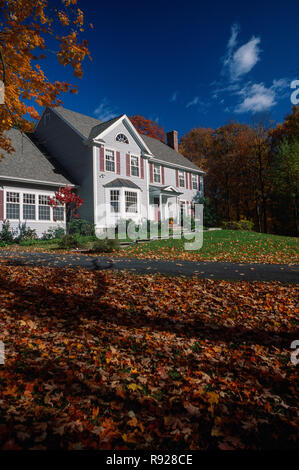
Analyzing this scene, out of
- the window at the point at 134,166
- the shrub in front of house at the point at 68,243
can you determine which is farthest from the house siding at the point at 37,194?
the window at the point at 134,166

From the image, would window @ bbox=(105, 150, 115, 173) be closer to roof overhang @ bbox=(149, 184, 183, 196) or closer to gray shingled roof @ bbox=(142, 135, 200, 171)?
roof overhang @ bbox=(149, 184, 183, 196)

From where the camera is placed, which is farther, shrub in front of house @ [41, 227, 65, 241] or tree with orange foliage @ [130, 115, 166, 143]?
tree with orange foliage @ [130, 115, 166, 143]

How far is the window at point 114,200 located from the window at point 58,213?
3.54 m

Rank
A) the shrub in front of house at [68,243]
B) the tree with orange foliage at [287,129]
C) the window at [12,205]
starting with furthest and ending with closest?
the tree with orange foliage at [287,129] < the window at [12,205] < the shrub in front of house at [68,243]

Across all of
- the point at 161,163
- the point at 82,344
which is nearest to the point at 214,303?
the point at 82,344

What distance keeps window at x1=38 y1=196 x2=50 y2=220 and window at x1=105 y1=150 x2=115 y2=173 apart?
16.4 ft

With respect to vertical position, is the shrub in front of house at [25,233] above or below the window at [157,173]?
below

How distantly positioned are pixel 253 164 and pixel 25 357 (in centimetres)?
3647

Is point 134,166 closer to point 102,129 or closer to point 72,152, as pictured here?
point 102,129

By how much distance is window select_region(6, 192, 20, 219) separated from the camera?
17.4 m

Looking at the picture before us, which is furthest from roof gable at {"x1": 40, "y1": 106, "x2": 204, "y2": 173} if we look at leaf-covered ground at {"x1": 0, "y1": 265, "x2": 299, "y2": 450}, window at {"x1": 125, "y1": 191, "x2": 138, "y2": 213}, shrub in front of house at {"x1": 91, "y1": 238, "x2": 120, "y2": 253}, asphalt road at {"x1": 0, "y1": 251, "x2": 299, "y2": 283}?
leaf-covered ground at {"x1": 0, "y1": 265, "x2": 299, "y2": 450}

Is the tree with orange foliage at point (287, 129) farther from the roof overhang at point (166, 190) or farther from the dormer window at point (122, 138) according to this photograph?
the dormer window at point (122, 138)

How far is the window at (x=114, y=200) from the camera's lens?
20734 millimetres

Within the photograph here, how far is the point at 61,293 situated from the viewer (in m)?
6.05
